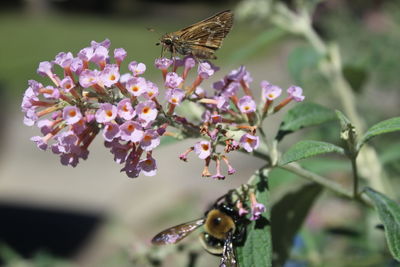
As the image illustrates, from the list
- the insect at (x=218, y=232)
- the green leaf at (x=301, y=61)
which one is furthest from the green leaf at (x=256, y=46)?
→ the insect at (x=218, y=232)

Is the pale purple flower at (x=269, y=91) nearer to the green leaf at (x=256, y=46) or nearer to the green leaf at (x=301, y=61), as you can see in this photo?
the green leaf at (x=301, y=61)

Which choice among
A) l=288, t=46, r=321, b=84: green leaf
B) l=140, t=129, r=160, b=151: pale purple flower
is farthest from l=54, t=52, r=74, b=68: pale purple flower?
l=288, t=46, r=321, b=84: green leaf

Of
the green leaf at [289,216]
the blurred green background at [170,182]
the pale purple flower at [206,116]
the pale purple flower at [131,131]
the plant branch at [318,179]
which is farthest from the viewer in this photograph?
the blurred green background at [170,182]

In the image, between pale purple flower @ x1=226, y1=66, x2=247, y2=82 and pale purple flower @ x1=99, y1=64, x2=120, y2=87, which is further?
pale purple flower @ x1=226, y1=66, x2=247, y2=82

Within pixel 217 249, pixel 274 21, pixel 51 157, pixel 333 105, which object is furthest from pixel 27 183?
pixel 217 249

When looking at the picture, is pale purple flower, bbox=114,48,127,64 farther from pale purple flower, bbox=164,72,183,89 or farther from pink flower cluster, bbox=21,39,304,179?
pale purple flower, bbox=164,72,183,89

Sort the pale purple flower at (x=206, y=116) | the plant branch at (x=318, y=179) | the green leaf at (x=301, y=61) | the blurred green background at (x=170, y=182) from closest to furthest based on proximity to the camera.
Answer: the pale purple flower at (x=206, y=116), the plant branch at (x=318, y=179), the green leaf at (x=301, y=61), the blurred green background at (x=170, y=182)

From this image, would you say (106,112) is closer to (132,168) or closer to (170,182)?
(132,168)

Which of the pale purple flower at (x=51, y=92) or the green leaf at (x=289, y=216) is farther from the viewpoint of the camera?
the green leaf at (x=289, y=216)
